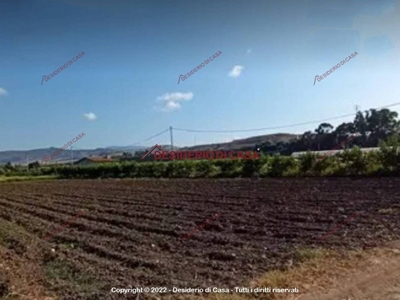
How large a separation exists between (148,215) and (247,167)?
17.6m

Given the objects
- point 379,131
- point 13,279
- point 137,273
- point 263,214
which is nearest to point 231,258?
point 137,273

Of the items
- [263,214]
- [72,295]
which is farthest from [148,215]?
[72,295]

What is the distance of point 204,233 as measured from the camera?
298 inches

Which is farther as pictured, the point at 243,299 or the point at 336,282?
the point at 336,282

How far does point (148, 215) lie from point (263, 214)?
3.25 meters

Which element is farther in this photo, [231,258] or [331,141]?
[331,141]

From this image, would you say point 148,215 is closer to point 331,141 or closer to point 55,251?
point 55,251

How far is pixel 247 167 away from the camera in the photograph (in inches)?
1064

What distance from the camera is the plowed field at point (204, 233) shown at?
5.10 metres

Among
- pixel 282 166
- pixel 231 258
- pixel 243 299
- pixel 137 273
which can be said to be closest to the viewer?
pixel 243 299

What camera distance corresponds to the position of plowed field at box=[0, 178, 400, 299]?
16.7ft

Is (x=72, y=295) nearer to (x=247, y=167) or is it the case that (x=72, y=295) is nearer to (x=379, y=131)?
(x=247, y=167)

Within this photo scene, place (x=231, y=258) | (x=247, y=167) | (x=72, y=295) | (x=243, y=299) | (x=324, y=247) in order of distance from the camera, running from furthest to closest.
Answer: (x=247, y=167) < (x=324, y=247) < (x=231, y=258) < (x=72, y=295) < (x=243, y=299)

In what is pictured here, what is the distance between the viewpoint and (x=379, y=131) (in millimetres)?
43875
